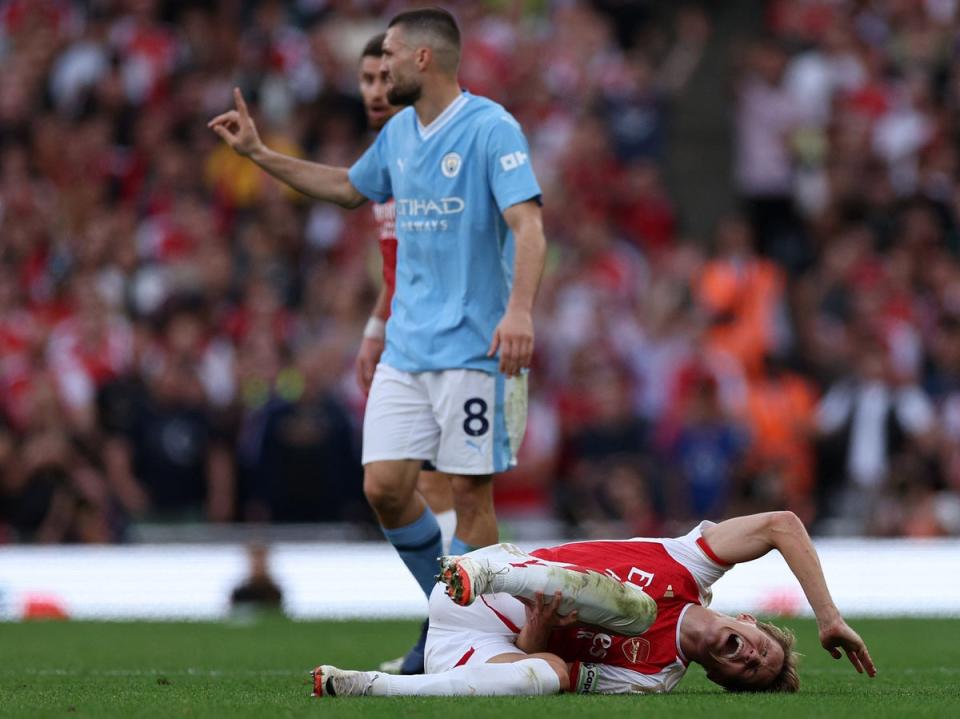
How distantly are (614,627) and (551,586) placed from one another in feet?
1.34

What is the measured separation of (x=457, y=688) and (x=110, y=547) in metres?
7.01

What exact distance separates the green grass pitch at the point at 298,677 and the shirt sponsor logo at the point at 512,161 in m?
2.30

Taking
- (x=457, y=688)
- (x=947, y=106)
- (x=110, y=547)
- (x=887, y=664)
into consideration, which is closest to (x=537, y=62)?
(x=947, y=106)

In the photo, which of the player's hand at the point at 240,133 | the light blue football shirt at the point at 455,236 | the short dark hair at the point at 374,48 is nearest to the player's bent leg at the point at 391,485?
the light blue football shirt at the point at 455,236

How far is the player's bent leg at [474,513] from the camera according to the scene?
7879 millimetres

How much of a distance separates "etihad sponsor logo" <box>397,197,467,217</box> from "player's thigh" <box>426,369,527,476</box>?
704mm

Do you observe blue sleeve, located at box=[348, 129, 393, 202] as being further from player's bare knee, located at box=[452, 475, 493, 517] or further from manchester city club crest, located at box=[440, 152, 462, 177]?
player's bare knee, located at box=[452, 475, 493, 517]

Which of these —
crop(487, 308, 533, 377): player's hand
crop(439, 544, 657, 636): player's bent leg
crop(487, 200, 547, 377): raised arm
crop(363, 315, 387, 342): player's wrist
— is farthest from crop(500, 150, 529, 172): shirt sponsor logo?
crop(439, 544, 657, 636): player's bent leg

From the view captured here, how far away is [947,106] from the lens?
59.2 feet

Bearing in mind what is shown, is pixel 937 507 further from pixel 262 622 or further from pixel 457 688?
pixel 457 688

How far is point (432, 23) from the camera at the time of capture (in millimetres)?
7996

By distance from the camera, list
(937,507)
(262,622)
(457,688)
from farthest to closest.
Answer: (937,507), (262,622), (457,688)

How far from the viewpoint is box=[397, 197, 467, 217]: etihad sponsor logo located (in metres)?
7.95

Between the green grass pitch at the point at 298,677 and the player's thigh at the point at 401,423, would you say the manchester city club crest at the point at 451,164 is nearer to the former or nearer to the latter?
the player's thigh at the point at 401,423
